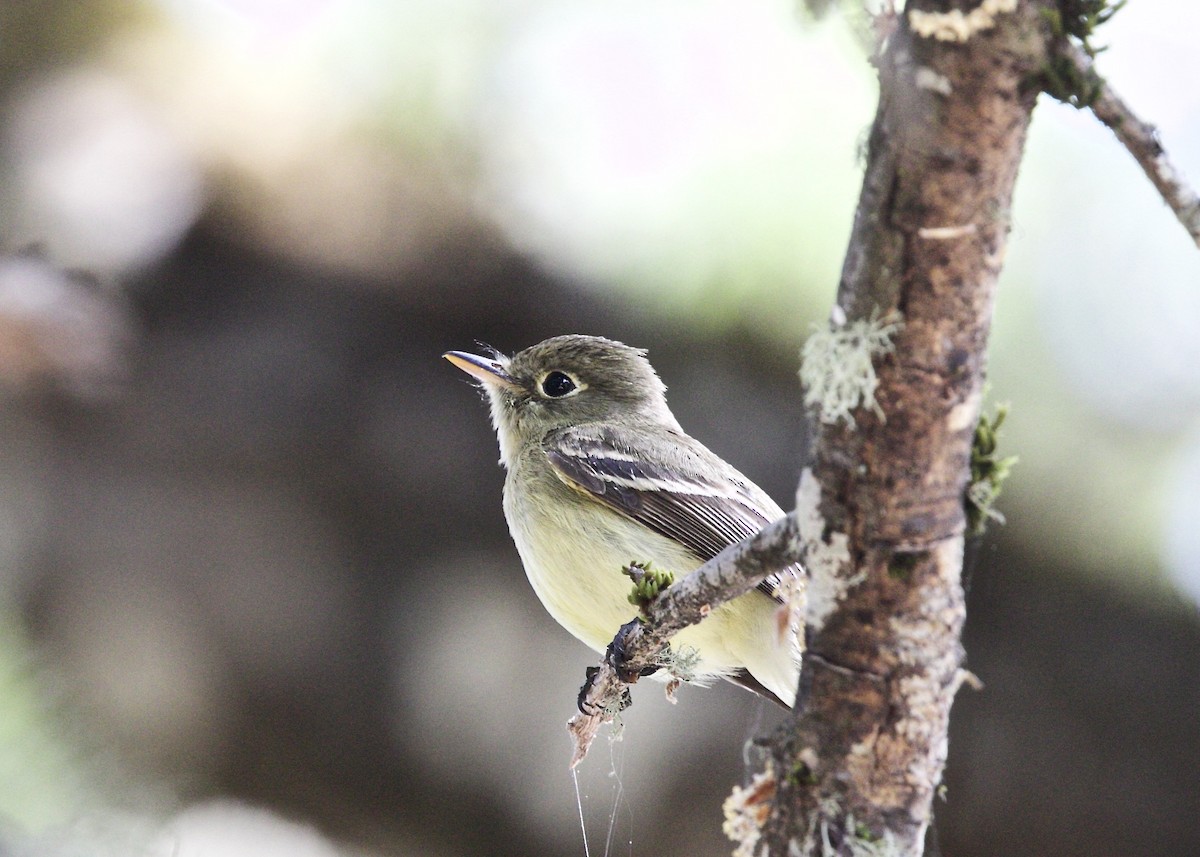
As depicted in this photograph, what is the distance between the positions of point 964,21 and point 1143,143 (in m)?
0.17

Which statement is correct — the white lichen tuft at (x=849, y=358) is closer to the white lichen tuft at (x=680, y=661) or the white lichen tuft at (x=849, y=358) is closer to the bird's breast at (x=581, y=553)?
the white lichen tuft at (x=680, y=661)

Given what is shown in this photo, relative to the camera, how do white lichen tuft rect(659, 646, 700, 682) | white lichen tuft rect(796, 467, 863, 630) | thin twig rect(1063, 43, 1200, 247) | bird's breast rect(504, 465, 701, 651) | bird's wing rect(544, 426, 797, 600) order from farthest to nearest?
bird's wing rect(544, 426, 797, 600) → bird's breast rect(504, 465, 701, 651) → white lichen tuft rect(659, 646, 700, 682) → white lichen tuft rect(796, 467, 863, 630) → thin twig rect(1063, 43, 1200, 247)

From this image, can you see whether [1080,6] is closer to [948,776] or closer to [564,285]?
[564,285]

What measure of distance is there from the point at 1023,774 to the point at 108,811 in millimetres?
2471

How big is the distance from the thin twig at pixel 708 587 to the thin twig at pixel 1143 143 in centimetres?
44

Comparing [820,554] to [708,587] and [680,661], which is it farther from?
[680,661]

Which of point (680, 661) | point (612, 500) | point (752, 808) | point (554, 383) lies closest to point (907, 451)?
point (752, 808)

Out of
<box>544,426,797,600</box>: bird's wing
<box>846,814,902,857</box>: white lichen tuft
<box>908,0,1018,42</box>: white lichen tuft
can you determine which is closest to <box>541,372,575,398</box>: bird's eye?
<box>544,426,797,600</box>: bird's wing

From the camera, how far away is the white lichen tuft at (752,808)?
1146 mm

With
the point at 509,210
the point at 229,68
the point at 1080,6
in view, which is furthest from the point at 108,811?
the point at 229,68

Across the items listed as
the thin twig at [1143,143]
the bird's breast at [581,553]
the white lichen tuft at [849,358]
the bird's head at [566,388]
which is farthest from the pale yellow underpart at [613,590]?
the thin twig at [1143,143]

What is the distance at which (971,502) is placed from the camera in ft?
3.37

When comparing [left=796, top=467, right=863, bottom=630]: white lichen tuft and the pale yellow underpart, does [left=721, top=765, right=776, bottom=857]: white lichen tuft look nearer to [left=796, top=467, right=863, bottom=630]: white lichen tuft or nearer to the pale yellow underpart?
[left=796, top=467, right=863, bottom=630]: white lichen tuft

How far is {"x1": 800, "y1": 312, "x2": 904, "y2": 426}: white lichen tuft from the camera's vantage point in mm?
926
